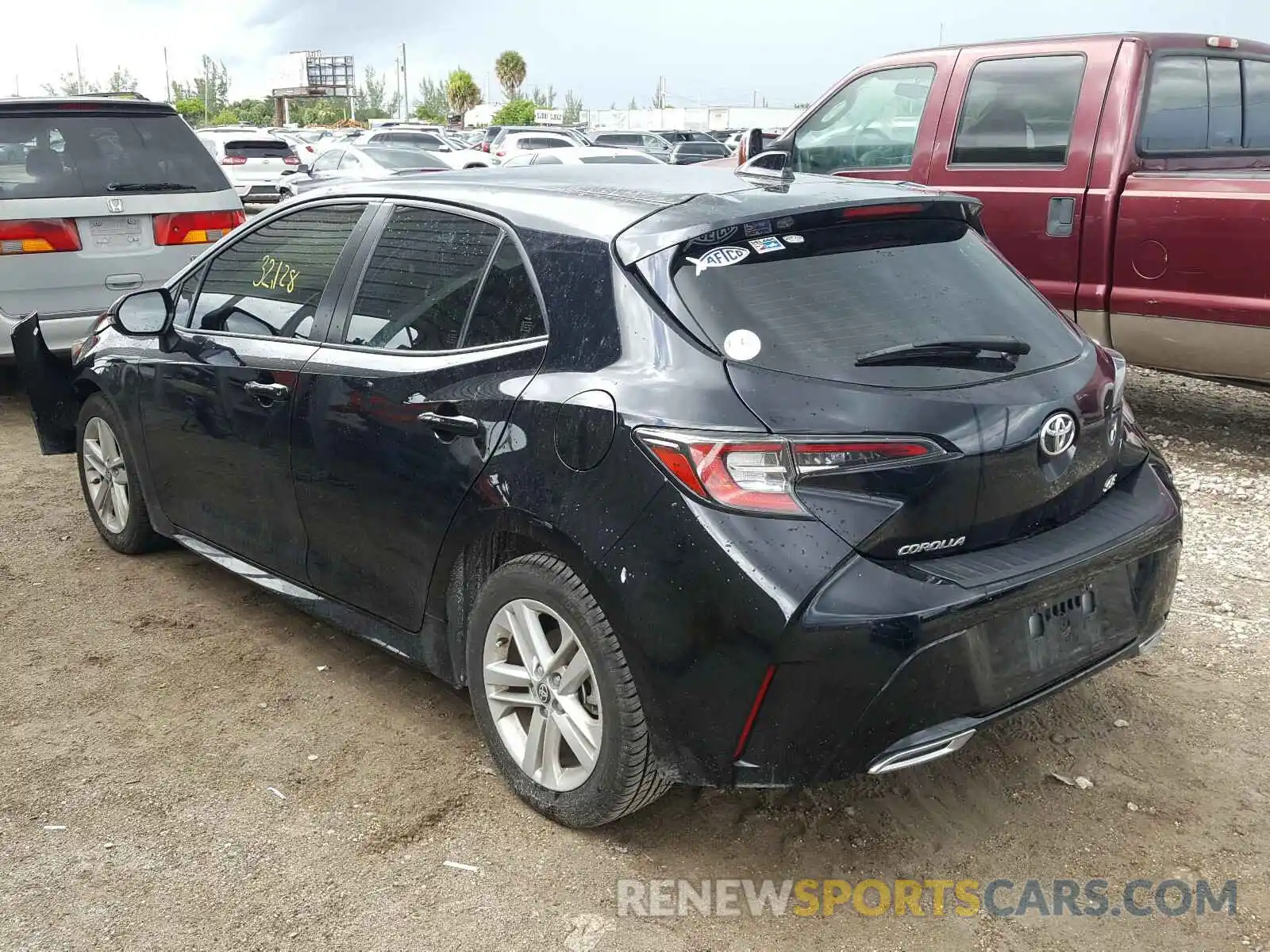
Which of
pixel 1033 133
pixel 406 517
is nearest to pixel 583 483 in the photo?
pixel 406 517

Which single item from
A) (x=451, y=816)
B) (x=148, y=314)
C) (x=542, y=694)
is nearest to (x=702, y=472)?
(x=542, y=694)

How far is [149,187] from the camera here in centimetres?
742

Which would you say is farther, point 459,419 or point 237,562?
point 237,562

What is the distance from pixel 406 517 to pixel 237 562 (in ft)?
3.93

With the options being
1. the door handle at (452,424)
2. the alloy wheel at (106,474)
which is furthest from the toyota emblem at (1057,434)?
the alloy wheel at (106,474)

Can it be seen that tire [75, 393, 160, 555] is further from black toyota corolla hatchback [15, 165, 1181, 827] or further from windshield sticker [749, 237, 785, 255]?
windshield sticker [749, 237, 785, 255]

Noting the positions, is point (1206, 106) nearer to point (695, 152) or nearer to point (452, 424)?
point (452, 424)

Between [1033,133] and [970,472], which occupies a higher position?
[1033,133]

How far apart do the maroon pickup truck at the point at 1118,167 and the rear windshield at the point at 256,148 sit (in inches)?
698

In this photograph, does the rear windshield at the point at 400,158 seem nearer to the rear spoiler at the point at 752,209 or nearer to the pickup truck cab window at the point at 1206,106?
the pickup truck cab window at the point at 1206,106

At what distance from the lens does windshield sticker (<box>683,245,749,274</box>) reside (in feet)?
9.60

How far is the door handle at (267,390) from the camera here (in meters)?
3.81

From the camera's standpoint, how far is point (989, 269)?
3342 millimetres

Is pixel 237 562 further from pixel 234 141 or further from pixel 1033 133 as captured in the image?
pixel 234 141
